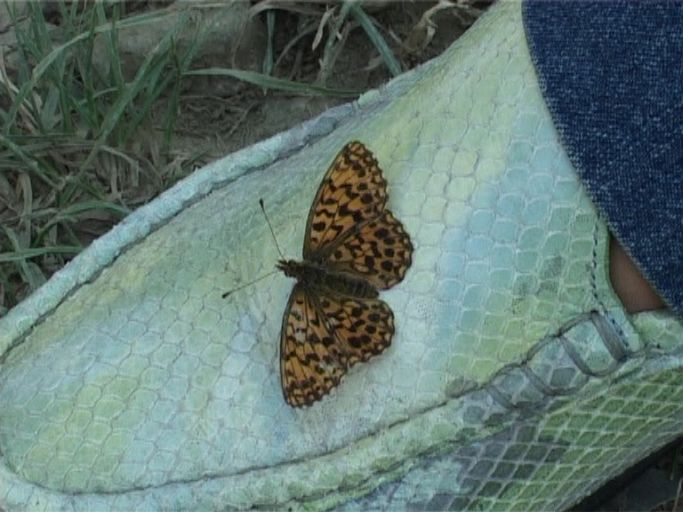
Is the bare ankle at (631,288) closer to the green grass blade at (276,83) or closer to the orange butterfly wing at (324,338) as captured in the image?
the orange butterfly wing at (324,338)

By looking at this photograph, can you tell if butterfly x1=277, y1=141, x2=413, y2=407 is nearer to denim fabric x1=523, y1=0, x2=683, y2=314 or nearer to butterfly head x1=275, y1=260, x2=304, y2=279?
butterfly head x1=275, y1=260, x2=304, y2=279

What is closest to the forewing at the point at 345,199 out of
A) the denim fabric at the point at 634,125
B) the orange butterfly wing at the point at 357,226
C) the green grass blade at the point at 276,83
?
the orange butterfly wing at the point at 357,226

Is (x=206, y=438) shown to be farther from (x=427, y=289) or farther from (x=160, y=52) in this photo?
(x=160, y=52)

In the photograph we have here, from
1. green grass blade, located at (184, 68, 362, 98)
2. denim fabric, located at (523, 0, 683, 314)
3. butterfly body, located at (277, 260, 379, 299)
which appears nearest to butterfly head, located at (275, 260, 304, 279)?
butterfly body, located at (277, 260, 379, 299)

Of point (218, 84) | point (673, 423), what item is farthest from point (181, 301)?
point (218, 84)

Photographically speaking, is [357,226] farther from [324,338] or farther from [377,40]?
[377,40]

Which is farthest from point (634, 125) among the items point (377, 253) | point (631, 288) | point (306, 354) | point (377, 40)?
point (377, 40)
